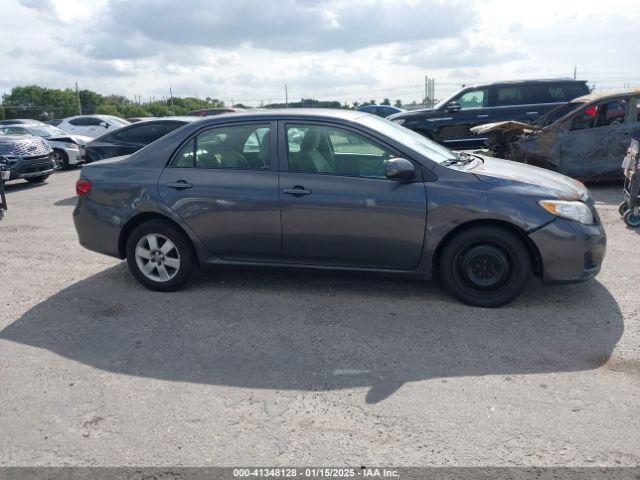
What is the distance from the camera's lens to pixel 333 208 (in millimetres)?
4703

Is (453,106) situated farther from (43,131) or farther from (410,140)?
(43,131)

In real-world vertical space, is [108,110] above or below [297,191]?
above

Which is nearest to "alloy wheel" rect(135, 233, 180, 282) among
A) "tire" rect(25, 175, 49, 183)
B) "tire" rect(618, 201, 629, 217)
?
"tire" rect(618, 201, 629, 217)

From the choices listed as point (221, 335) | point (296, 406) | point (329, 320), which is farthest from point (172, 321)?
point (296, 406)

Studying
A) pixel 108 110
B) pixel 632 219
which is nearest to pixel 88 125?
pixel 632 219

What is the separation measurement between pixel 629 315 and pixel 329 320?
238cm

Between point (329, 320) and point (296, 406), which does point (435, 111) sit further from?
point (296, 406)

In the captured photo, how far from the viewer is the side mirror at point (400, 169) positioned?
4.49m

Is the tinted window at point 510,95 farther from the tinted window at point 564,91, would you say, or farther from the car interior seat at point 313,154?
the car interior seat at point 313,154

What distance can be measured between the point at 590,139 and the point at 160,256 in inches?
309

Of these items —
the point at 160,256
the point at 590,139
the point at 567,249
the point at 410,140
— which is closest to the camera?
the point at 567,249

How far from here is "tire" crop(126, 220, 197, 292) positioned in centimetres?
513

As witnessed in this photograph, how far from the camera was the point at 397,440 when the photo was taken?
2951mm

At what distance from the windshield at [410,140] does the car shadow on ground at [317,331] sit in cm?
117
